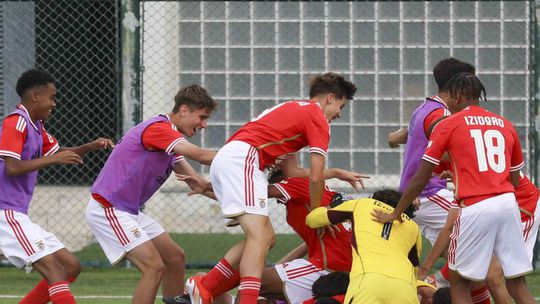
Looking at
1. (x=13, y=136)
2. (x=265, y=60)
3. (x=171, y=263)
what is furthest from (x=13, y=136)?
(x=265, y=60)

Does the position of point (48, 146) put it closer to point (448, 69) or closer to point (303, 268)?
point (303, 268)

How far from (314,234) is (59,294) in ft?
5.50

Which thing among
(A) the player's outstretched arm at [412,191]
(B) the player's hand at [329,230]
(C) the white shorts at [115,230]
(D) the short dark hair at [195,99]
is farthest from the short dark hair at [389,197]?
(C) the white shorts at [115,230]

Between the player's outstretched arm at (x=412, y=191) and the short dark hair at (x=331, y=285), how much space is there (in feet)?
1.73

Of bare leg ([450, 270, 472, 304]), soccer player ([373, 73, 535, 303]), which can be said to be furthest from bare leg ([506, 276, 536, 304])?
bare leg ([450, 270, 472, 304])

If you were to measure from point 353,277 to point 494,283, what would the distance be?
1082 mm

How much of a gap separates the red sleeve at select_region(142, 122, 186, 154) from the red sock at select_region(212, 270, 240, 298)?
89cm

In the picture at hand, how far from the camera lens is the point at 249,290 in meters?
7.67

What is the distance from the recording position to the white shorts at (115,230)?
812cm

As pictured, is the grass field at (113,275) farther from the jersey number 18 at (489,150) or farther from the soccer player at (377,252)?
the jersey number 18 at (489,150)

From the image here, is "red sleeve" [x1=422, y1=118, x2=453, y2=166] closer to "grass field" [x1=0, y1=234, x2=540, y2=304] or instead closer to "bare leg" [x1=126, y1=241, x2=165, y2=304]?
"bare leg" [x1=126, y1=241, x2=165, y2=304]

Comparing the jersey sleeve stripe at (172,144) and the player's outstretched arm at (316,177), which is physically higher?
the jersey sleeve stripe at (172,144)

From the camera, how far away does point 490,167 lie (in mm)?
7379

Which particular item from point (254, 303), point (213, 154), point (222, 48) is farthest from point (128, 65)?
point (254, 303)
